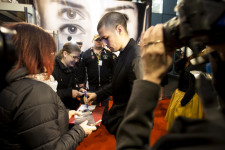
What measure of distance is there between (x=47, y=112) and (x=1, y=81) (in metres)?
0.48

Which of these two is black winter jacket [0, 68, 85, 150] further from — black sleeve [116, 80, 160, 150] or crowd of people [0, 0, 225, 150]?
black sleeve [116, 80, 160, 150]

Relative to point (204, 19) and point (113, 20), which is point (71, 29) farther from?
point (204, 19)

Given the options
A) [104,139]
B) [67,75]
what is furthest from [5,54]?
[104,139]

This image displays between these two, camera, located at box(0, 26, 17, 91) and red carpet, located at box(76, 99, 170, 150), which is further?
red carpet, located at box(76, 99, 170, 150)

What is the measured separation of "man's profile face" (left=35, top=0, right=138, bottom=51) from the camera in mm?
5645

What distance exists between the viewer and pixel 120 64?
1.52 meters

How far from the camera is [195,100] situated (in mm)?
2377

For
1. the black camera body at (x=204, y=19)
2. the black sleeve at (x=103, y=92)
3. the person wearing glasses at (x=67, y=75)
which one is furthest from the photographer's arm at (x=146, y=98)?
the person wearing glasses at (x=67, y=75)

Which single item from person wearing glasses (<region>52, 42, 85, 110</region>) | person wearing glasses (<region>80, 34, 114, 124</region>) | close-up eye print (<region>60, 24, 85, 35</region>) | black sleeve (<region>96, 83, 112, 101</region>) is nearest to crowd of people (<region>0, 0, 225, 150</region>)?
black sleeve (<region>96, 83, 112, 101</region>)

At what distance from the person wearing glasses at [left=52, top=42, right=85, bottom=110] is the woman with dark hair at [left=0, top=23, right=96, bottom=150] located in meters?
1.59

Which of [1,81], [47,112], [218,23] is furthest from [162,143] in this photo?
[47,112]

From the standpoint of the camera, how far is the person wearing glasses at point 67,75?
253cm

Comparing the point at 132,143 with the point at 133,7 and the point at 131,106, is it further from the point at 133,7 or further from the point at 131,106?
the point at 133,7

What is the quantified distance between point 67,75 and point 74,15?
4.24 metres
